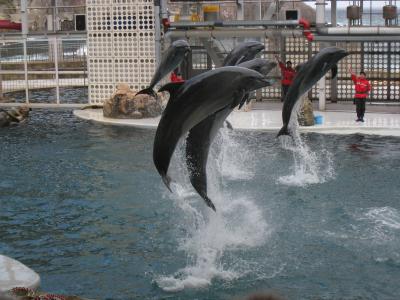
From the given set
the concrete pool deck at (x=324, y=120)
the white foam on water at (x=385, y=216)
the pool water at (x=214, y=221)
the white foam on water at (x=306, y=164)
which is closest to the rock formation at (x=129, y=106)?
the concrete pool deck at (x=324, y=120)

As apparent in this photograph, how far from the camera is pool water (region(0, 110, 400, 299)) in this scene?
7.29 meters

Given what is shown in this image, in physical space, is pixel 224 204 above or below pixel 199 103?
below

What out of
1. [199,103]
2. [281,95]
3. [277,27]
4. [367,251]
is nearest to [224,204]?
[367,251]

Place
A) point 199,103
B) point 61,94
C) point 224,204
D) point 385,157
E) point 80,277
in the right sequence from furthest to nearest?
1. point 61,94
2. point 385,157
3. point 224,204
4. point 80,277
5. point 199,103

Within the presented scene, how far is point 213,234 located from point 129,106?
31.9 feet

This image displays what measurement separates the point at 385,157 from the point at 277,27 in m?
6.05

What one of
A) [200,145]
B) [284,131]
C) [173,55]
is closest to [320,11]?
[173,55]

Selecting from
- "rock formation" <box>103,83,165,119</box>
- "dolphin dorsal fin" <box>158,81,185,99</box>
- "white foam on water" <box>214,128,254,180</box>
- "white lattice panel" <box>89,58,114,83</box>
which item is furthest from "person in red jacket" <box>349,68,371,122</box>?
"dolphin dorsal fin" <box>158,81,185,99</box>

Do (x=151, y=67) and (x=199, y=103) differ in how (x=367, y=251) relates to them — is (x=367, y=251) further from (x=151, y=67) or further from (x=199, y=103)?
(x=151, y=67)

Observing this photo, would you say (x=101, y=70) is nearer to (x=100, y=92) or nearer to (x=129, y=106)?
(x=100, y=92)

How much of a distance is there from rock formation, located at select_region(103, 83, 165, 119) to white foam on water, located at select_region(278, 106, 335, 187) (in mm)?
4743

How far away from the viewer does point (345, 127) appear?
1571cm

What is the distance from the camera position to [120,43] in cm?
1959

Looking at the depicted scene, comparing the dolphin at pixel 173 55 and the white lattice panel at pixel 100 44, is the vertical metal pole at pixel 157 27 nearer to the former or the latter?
the white lattice panel at pixel 100 44
